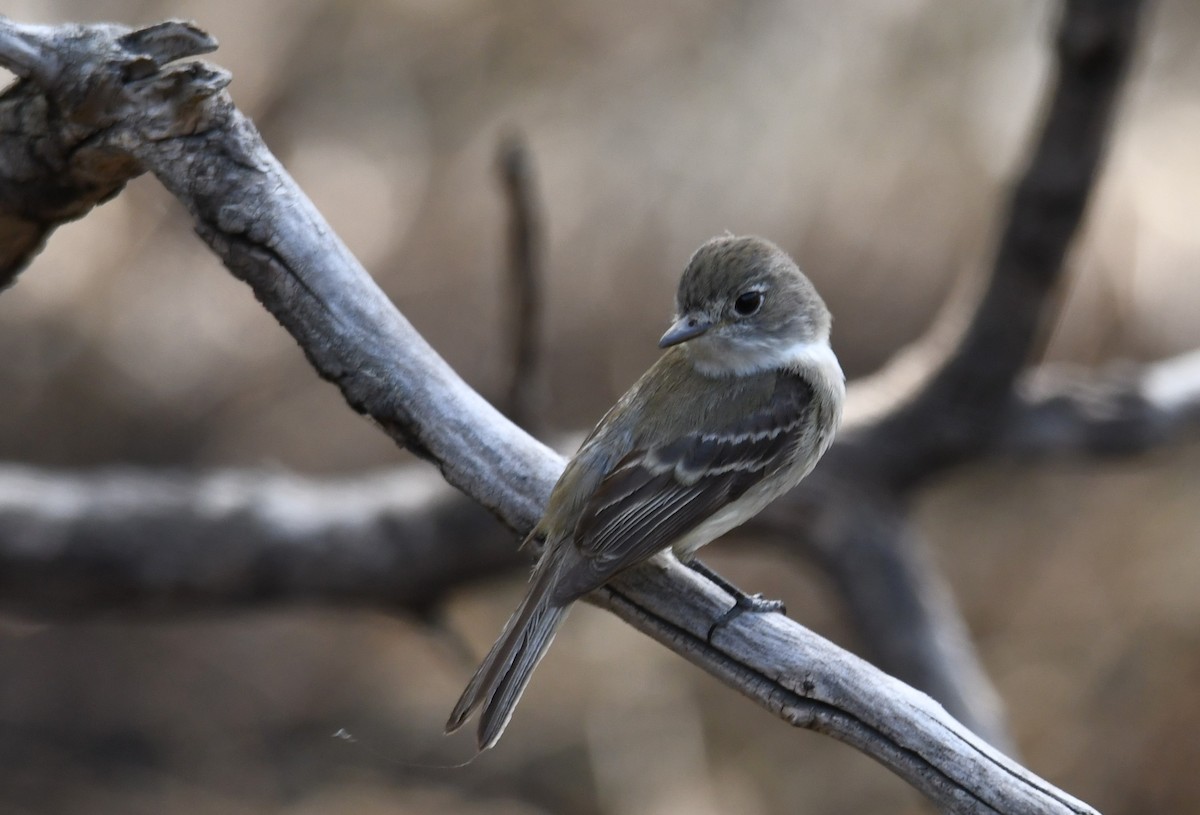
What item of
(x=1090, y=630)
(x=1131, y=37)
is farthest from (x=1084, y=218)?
(x=1090, y=630)

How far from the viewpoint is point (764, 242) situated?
3846mm

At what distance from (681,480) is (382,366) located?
0.93 m

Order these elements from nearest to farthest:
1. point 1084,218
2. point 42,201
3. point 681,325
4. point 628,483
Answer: point 42,201
point 628,483
point 681,325
point 1084,218

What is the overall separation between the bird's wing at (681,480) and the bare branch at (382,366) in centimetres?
16

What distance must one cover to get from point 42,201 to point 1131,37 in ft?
10.9

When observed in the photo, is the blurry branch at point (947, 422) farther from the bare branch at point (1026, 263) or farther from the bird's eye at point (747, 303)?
the bird's eye at point (747, 303)

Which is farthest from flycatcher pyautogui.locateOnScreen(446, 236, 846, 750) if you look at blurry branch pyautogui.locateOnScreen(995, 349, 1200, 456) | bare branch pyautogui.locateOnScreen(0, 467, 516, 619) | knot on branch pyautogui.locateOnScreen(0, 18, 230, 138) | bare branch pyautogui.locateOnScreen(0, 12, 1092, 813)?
bare branch pyautogui.locateOnScreen(0, 467, 516, 619)

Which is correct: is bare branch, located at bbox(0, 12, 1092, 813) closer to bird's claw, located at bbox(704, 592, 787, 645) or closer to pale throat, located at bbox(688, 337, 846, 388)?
bird's claw, located at bbox(704, 592, 787, 645)

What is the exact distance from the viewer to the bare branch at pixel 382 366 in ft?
8.94

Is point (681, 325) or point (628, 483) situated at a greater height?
point (681, 325)

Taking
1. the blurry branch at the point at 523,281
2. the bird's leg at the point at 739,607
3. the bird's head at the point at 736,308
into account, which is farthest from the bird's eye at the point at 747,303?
the bird's leg at the point at 739,607

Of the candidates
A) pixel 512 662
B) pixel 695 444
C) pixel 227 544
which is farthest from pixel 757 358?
pixel 227 544

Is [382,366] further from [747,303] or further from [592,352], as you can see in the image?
[592,352]

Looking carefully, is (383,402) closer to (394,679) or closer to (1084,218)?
(1084,218)
